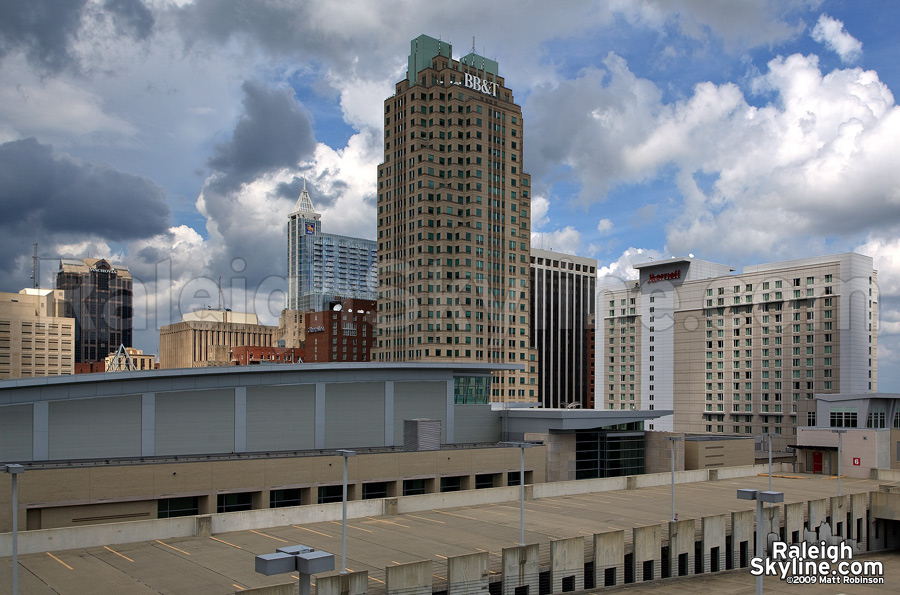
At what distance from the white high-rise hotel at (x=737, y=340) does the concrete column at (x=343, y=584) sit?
137965mm

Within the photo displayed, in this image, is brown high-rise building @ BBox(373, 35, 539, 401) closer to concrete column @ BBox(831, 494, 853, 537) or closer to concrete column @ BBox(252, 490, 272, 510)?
concrete column @ BBox(252, 490, 272, 510)

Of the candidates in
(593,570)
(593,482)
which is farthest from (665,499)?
(593,570)

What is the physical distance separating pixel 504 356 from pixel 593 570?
131313mm

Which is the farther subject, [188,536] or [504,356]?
[504,356]

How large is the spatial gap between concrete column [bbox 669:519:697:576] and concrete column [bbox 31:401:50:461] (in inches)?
1822

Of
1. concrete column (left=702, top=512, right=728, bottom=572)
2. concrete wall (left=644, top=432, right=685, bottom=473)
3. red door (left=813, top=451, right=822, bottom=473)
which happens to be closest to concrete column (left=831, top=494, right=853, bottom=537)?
concrete column (left=702, top=512, right=728, bottom=572)

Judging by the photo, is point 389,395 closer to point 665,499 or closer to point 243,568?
point 665,499

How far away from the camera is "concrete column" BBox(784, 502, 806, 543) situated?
2083 inches

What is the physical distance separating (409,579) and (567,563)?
402 inches

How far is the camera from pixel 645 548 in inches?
1686

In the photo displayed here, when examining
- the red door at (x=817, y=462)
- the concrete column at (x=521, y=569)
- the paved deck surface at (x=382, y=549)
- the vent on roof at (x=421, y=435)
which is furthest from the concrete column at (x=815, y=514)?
the red door at (x=817, y=462)

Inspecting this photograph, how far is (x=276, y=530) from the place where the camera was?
4462 centimetres

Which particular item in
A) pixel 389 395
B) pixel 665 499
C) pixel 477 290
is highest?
pixel 477 290

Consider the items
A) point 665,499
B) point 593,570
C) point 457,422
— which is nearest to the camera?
point 593,570
